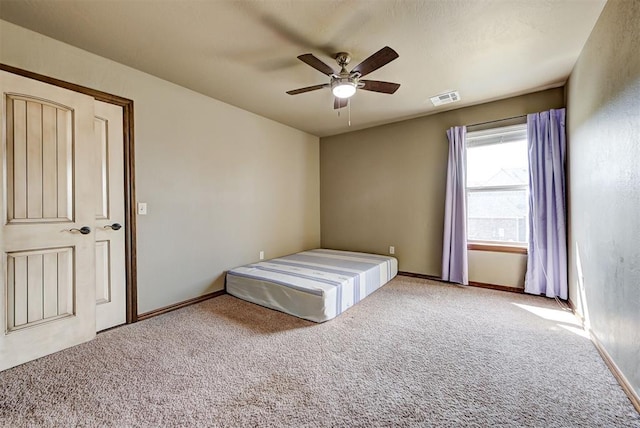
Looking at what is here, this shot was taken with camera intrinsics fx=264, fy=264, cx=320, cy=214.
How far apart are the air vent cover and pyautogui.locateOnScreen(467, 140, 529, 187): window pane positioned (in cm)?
77

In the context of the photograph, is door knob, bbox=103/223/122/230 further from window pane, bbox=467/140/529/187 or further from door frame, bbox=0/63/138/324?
window pane, bbox=467/140/529/187

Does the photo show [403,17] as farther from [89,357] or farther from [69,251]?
[89,357]

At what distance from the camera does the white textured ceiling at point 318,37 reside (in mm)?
1848

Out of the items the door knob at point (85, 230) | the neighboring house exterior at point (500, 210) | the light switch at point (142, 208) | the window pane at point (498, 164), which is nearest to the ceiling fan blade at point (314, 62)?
the light switch at point (142, 208)

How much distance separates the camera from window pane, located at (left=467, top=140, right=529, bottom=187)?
342 centimetres

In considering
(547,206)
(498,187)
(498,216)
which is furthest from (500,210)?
(547,206)

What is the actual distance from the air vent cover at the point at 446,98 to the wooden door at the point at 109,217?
3.57m

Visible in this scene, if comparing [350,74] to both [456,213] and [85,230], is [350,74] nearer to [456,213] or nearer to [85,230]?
[456,213]

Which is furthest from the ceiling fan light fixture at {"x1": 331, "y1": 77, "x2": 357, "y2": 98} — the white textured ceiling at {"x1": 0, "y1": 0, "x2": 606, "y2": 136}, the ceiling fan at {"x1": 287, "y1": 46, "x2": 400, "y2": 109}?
the white textured ceiling at {"x1": 0, "y1": 0, "x2": 606, "y2": 136}

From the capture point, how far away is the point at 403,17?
6.38 feet

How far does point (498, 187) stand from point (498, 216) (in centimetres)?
39

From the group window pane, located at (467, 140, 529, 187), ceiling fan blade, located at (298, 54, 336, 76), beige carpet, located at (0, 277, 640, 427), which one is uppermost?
ceiling fan blade, located at (298, 54, 336, 76)

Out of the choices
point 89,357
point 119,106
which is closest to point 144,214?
point 119,106

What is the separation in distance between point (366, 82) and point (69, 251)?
2.90 metres
